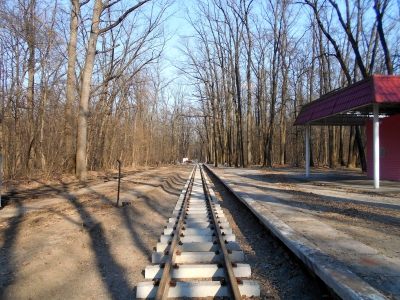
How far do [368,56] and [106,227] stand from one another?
30747mm

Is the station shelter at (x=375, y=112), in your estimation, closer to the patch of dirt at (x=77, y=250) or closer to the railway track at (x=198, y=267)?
the patch of dirt at (x=77, y=250)

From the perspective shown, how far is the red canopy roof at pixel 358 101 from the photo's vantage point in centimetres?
1259

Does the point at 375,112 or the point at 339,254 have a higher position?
the point at 375,112

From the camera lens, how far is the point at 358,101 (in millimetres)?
13445

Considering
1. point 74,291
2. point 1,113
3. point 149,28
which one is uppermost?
point 149,28

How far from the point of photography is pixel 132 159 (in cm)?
4209

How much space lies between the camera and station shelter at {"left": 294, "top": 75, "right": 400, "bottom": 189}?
1275 centimetres

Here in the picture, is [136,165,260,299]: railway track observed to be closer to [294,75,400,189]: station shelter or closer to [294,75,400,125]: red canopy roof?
[294,75,400,125]: red canopy roof

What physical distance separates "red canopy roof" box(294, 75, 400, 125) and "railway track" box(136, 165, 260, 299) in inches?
350

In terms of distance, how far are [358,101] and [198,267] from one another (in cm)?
1134

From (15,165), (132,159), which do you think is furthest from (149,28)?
(132,159)

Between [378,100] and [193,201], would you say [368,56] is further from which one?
[193,201]

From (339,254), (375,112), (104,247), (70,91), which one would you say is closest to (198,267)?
(339,254)

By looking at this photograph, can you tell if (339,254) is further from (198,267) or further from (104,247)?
(104,247)
